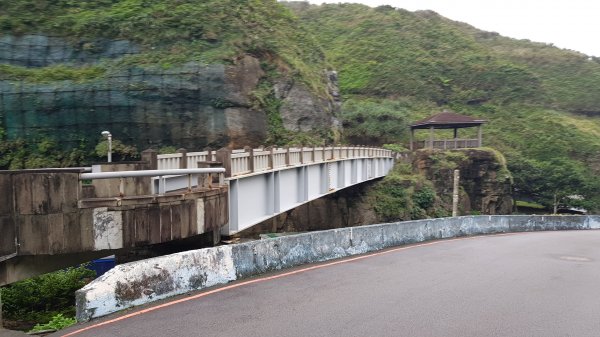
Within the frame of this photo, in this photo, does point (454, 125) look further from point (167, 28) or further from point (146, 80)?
point (146, 80)

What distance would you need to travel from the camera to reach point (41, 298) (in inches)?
462

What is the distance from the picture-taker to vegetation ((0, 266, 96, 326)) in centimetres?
1085

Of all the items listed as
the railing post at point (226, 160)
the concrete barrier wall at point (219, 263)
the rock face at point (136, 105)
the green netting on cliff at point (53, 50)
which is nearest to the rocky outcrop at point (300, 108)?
the rock face at point (136, 105)

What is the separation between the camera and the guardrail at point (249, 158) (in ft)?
38.6

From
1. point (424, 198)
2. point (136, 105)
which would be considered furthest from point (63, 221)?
point (424, 198)

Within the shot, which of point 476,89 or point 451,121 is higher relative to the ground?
point 476,89

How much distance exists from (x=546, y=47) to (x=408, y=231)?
3904 inches

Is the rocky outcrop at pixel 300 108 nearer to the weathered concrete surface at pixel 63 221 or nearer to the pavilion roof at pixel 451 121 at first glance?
the pavilion roof at pixel 451 121

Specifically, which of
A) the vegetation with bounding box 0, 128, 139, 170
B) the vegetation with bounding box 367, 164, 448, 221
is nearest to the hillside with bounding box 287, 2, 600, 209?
the vegetation with bounding box 367, 164, 448, 221

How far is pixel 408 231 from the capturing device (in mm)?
15500

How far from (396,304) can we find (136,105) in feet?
86.1

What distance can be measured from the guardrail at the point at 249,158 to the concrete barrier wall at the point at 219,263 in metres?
2.58

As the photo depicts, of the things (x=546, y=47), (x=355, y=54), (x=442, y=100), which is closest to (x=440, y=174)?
(x=442, y=100)

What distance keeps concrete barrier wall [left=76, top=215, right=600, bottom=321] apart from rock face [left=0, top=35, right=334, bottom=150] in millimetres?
17646
